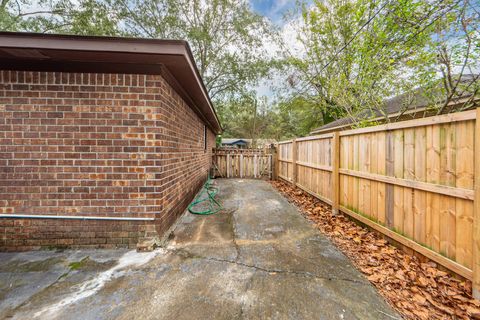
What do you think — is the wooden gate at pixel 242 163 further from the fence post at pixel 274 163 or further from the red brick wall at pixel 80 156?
the red brick wall at pixel 80 156

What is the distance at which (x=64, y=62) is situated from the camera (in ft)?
8.38

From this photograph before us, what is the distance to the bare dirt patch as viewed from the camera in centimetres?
164

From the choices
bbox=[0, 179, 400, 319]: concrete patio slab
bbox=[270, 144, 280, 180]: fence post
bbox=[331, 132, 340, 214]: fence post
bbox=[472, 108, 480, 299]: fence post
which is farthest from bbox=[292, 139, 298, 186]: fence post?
bbox=[472, 108, 480, 299]: fence post

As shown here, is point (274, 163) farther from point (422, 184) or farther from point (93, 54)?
point (93, 54)

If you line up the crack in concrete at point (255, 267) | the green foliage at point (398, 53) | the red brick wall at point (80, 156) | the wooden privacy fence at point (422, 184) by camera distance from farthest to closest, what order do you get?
the green foliage at point (398, 53) → the red brick wall at point (80, 156) → the crack in concrete at point (255, 267) → the wooden privacy fence at point (422, 184)

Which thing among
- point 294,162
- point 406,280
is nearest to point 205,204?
point 294,162

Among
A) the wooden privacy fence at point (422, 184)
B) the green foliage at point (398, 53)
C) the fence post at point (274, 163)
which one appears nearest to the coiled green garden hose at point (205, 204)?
the wooden privacy fence at point (422, 184)

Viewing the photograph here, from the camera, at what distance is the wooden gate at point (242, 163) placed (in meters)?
9.24

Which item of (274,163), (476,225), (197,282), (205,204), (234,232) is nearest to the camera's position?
(476,225)

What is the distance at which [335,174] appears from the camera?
3992mm

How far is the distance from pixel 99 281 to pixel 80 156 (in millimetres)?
1703

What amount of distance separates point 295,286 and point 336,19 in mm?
15569

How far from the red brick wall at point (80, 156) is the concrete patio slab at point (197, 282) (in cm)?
34

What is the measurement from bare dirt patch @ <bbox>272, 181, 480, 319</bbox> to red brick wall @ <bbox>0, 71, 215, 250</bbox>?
9.38 feet
